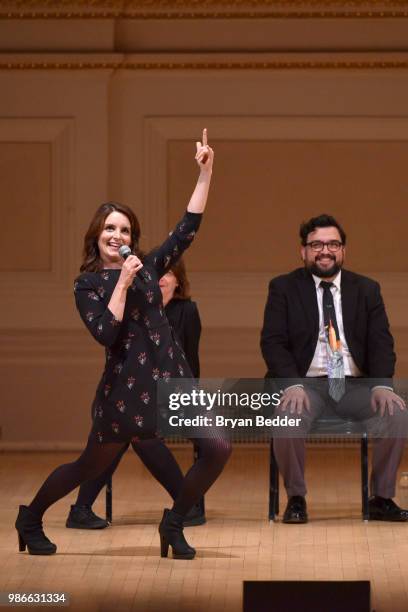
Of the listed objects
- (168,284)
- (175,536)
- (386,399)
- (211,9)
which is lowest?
(175,536)

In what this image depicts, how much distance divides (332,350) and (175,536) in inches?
48.9

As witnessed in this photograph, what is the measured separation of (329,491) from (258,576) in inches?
84.5

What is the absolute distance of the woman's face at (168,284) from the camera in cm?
639

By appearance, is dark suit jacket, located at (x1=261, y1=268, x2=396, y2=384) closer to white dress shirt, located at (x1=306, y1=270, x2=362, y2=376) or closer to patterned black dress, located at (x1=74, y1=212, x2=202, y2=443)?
white dress shirt, located at (x1=306, y1=270, x2=362, y2=376)

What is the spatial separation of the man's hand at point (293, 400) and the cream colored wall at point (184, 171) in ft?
12.0

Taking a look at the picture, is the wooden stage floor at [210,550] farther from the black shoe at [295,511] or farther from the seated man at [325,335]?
the seated man at [325,335]

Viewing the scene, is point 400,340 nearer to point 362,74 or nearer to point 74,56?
point 362,74

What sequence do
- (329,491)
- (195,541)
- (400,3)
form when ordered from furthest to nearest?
(400,3)
(329,491)
(195,541)

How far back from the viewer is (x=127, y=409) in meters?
Result: 5.20

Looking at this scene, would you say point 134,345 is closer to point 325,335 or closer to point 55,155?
point 325,335

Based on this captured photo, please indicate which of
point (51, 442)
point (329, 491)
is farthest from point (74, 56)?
point (329, 491)

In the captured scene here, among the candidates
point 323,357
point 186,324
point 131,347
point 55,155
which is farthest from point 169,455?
point 55,155

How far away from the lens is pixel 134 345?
523 cm

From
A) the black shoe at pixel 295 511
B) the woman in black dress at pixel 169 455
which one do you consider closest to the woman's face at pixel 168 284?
the woman in black dress at pixel 169 455
